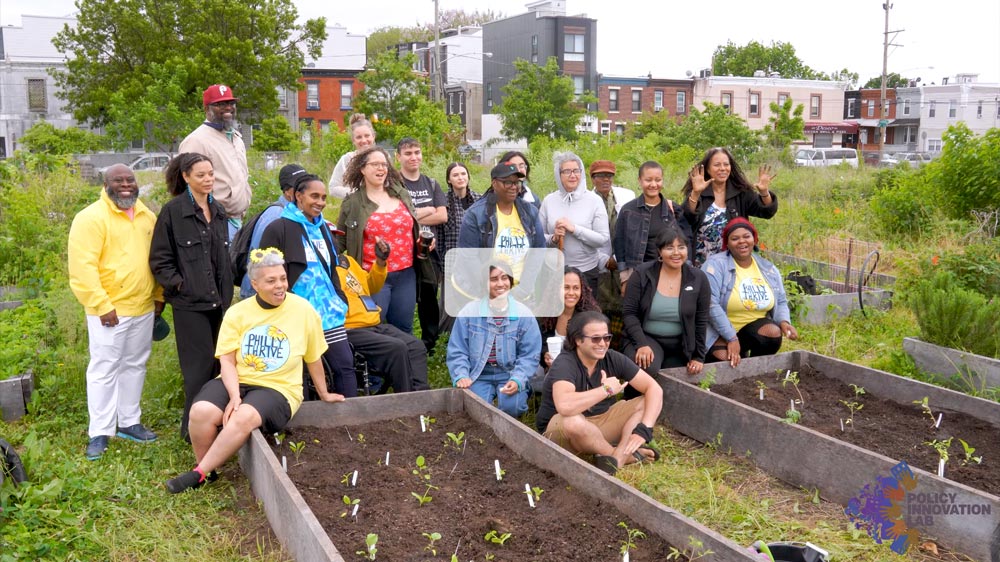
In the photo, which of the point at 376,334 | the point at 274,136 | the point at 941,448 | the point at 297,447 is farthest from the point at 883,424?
the point at 274,136

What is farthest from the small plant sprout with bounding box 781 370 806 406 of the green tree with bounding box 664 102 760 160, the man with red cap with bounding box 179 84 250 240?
the green tree with bounding box 664 102 760 160

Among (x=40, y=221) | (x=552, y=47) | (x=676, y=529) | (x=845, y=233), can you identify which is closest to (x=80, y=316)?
(x=40, y=221)

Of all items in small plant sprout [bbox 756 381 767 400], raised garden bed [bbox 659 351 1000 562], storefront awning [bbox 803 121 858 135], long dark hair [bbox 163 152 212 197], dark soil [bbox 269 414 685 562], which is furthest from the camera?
storefront awning [bbox 803 121 858 135]

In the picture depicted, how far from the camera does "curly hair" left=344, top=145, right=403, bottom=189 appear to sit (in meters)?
6.00

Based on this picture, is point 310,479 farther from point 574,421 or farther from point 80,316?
point 80,316

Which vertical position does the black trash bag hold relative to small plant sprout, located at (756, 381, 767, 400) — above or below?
above

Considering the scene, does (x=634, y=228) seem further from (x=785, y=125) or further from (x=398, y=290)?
(x=785, y=125)

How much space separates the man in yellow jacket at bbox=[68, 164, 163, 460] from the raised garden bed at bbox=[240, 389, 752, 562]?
1.04 m

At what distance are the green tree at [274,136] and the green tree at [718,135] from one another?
45.7 ft

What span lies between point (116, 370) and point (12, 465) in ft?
3.22

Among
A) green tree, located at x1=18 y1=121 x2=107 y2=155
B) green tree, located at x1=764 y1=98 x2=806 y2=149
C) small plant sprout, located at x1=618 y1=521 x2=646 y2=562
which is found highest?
green tree, located at x1=764 y1=98 x2=806 y2=149

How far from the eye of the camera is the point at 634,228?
258 inches

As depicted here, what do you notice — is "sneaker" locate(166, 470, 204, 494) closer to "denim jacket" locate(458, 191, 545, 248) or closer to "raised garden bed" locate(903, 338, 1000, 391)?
"denim jacket" locate(458, 191, 545, 248)

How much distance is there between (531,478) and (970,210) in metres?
9.85
